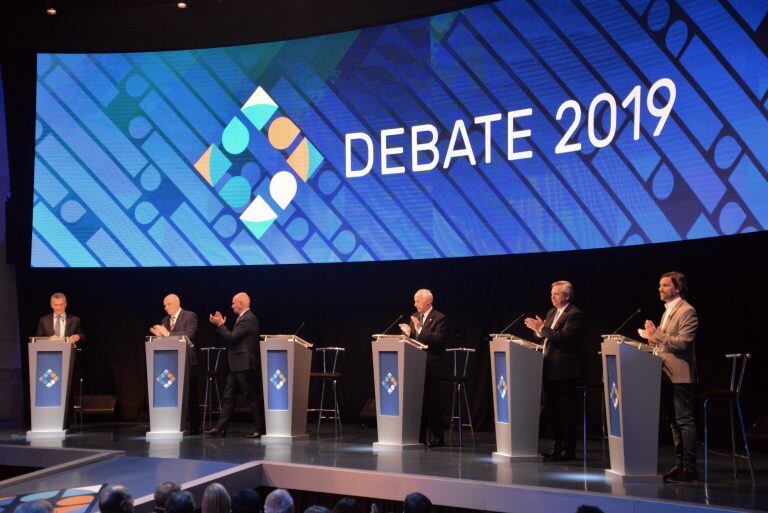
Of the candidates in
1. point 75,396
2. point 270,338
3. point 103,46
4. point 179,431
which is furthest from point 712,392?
point 103,46

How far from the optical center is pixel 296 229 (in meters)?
9.66

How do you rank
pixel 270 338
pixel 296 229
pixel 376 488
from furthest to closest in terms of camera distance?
pixel 296 229 → pixel 270 338 → pixel 376 488

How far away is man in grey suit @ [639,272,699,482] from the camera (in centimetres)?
566

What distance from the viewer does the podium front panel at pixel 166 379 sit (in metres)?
8.48

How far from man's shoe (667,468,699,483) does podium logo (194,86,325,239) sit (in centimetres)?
533

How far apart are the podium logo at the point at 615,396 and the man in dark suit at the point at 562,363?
2.24 feet

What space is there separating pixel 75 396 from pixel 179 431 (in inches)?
91.0

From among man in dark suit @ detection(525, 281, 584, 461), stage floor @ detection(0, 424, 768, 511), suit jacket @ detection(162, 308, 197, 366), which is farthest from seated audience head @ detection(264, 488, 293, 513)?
suit jacket @ detection(162, 308, 197, 366)

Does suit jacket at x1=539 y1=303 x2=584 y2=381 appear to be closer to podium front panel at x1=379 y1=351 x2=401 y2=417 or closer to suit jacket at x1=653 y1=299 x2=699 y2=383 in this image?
suit jacket at x1=653 y1=299 x2=699 y2=383

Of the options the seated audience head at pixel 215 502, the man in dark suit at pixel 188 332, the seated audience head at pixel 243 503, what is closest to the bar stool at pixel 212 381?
the man in dark suit at pixel 188 332

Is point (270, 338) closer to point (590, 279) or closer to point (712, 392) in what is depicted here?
point (590, 279)

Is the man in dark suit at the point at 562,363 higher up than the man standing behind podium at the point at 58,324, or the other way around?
the man standing behind podium at the point at 58,324

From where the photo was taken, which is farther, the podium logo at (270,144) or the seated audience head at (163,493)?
the podium logo at (270,144)

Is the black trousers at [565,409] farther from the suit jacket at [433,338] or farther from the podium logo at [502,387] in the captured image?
the suit jacket at [433,338]
